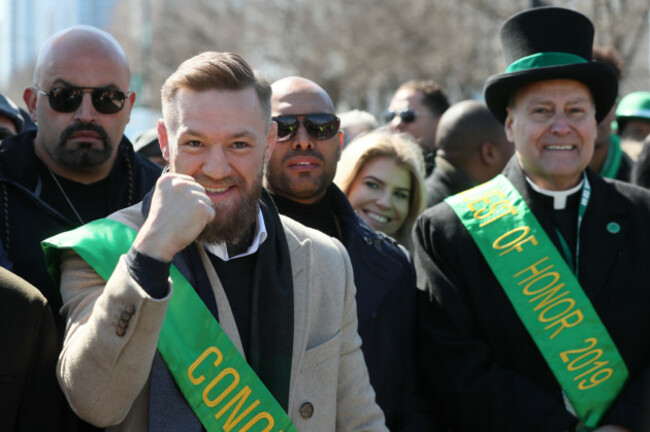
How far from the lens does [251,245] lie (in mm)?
2930

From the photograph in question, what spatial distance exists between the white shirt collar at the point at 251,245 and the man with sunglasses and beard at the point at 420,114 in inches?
154

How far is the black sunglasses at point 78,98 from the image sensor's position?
378cm

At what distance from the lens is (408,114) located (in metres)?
6.88

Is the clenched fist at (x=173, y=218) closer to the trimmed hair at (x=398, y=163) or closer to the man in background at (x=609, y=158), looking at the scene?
the trimmed hair at (x=398, y=163)

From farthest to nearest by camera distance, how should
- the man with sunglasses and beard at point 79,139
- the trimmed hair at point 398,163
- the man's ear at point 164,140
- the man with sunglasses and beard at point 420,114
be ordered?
the man with sunglasses and beard at point 420,114 < the trimmed hair at point 398,163 < the man with sunglasses and beard at point 79,139 < the man's ear at point 164,140

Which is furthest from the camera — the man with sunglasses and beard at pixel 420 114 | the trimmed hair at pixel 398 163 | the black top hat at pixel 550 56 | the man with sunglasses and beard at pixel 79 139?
the man with sunglasses and beard at pixel 420 114

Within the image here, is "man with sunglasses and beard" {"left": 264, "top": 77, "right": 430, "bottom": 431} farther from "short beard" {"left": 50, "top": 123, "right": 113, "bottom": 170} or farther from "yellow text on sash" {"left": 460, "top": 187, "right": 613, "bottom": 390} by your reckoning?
"short beard" {"left": 50, "top": 123, "right": 113, "bottom": 170}

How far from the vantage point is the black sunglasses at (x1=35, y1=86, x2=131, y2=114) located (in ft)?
12.4

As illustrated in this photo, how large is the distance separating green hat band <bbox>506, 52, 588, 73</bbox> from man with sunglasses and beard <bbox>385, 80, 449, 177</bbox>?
2.80m

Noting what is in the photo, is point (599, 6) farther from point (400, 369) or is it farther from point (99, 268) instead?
point (99, 268)

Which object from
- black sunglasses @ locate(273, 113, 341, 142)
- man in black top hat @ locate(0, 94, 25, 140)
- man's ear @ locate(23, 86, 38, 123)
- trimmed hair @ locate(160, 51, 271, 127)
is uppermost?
trimmed hair @ locate(160, 51, 271, 127)

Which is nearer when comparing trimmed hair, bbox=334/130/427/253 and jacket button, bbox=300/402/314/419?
jacket button, bbox=300/402/314/419

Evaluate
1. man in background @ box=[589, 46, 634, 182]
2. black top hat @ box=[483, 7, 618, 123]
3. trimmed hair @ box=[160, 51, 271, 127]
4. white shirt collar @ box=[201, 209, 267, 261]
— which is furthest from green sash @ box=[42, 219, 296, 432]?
man in background @ box=[589, 46, 634, 182]

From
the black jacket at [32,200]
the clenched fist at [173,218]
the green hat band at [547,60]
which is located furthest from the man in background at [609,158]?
the clenched fist at [173,218]
